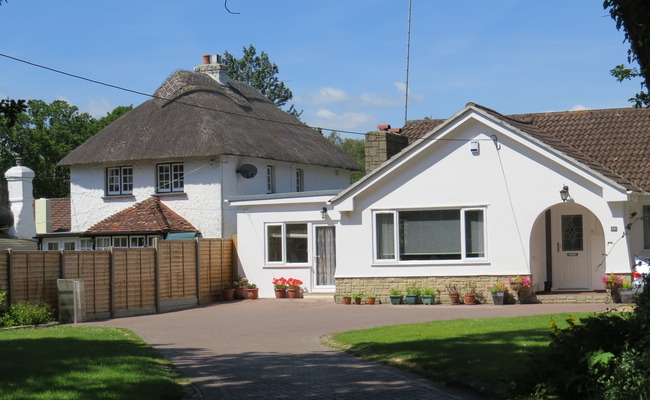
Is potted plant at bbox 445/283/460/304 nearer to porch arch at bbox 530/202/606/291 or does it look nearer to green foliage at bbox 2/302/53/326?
porch arch at bbox 530/202/606/291

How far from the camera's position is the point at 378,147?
27.9 metres

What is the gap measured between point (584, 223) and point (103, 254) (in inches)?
521

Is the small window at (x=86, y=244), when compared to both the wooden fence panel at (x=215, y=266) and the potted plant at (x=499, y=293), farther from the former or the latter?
the potted plant at (x=499, y=293)

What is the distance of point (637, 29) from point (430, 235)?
1707cm

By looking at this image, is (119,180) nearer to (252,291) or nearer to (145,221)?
(145,221)

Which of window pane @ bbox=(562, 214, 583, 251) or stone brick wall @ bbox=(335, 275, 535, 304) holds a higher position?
window pane @ bbox=(562, 214, 583, 251)

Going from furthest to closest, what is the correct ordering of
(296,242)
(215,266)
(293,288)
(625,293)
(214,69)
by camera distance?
(214,69) → (296,242) → (215,266) → (293,288) → (625,293)

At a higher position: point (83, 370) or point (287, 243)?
point (287, 243)

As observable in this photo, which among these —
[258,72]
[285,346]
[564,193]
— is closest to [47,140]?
[258,72]

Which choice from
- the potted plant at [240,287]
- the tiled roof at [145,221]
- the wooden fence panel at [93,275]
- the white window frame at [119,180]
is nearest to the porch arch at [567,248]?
the potted plant at [240,287]

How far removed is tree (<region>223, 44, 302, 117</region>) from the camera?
225 feet

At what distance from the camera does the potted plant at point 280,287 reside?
27.7 m

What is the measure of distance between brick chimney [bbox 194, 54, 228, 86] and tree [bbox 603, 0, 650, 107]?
96.2ft

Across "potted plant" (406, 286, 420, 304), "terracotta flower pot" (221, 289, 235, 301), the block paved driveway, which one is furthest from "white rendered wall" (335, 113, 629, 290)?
"terracotta flower pot" (221, 289, 235, 301)
